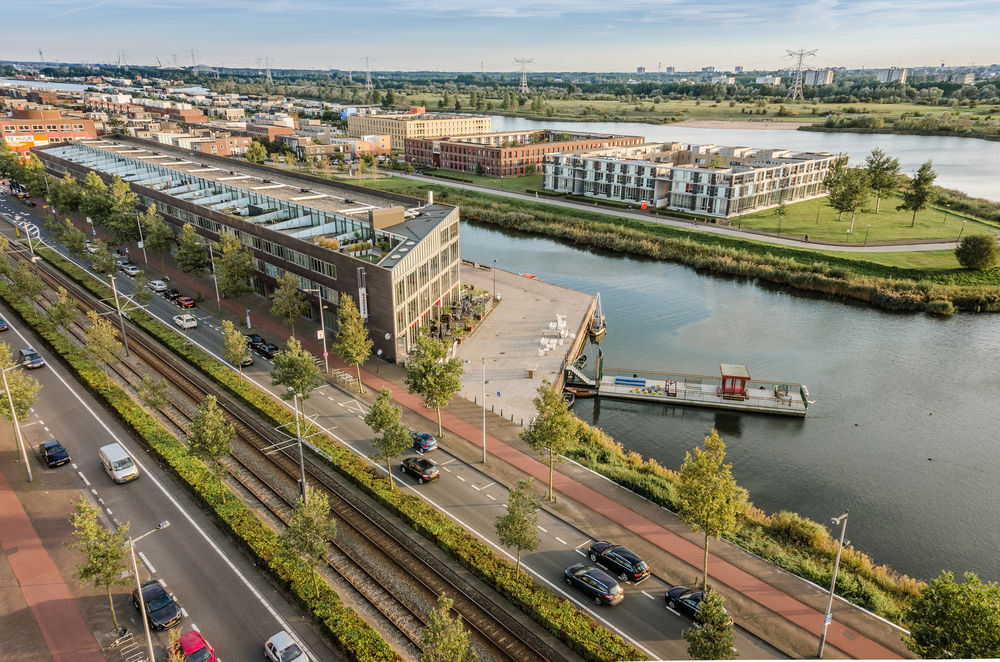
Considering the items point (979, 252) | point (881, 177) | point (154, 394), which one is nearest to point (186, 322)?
point (154, 394)

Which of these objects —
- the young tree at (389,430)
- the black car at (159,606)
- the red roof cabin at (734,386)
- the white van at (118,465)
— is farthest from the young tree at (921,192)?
the black car at (159,606)

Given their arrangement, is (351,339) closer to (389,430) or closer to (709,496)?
(389,430)

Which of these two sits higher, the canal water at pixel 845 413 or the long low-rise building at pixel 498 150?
the long low-rise building at pixel 498 150

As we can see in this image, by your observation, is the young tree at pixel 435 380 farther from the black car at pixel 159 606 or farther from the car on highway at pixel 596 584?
the black car at pixel 159 606

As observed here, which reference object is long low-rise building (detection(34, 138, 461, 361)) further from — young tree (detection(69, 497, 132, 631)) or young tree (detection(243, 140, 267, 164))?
young tree (detection(243, 140, 267, 164))

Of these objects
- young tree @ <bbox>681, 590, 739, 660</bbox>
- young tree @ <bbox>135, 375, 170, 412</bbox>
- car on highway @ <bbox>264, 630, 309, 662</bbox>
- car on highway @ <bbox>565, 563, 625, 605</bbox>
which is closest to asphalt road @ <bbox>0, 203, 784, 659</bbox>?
car on highway @ <bbox>565, 563, 625, 605</bbox>

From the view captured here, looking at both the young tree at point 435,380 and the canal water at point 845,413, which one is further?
the young tree at point 435,380
